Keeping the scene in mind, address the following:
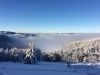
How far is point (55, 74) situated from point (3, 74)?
8.83 metres

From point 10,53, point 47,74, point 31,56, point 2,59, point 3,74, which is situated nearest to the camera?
point 3,74

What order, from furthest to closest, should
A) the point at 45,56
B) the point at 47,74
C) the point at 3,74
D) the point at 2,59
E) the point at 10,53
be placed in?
the point at 45,56, the point at 10,53, the point at 2,59, the point at 47,74, the point at 3,74

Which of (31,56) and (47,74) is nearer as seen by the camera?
(47,74)

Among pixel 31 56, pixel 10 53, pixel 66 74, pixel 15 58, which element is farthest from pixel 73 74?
pixel 10 53

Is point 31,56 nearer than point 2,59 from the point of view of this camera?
Yes

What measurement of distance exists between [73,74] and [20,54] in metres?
48.7

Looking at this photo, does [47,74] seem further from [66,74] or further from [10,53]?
[10,53]

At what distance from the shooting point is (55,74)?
2864cm

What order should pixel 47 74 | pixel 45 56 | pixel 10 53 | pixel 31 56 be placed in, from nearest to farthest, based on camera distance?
1. pixel 47 74
2. pixel 31 56
3. pixel 10 53
4. pixel 45 56

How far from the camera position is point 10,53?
75.2m

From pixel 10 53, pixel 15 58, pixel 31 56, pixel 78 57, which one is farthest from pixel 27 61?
pixel 78 57

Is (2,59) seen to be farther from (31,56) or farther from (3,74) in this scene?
(3,74)

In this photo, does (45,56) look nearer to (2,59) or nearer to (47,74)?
(2,59)

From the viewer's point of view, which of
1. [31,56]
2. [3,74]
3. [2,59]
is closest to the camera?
[3,74]
